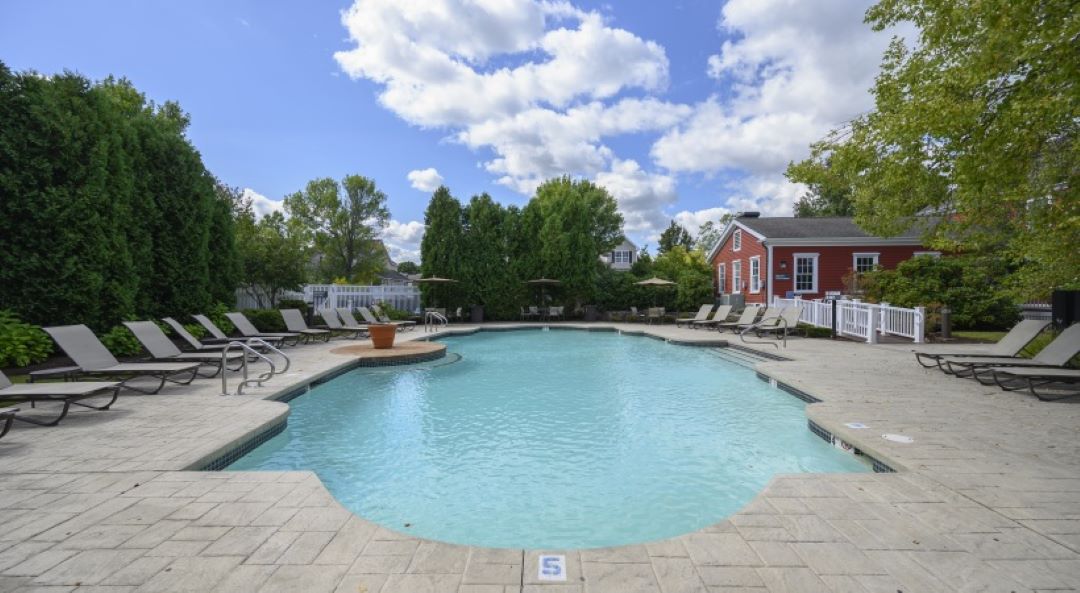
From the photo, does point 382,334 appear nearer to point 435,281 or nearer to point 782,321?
point 435,281

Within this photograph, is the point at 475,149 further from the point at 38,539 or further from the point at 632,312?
the point at 38,539

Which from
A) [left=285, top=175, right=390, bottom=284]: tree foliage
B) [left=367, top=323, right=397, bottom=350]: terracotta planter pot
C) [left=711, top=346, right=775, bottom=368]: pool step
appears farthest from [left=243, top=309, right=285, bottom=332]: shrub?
[left=285, top=175, right=390, bottom=284]: tree foliage

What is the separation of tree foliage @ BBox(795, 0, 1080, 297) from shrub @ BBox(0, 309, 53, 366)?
12.9 meters

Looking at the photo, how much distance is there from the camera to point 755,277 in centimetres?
2314

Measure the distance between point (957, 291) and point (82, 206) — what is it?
22677 mm

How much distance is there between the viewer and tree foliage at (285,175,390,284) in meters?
47.0

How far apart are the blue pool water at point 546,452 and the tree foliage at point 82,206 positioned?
15.1 ft

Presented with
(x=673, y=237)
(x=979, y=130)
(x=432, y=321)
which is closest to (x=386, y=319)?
(x=432, y=321)

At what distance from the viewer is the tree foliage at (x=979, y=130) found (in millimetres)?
5082

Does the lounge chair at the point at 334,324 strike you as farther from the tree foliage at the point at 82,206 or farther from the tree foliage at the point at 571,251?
the tree foliage at the point at 571,251

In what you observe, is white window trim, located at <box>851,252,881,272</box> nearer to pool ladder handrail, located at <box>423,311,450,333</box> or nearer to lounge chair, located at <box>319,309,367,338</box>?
pool ladder handrail, located at <box>423,311,450,333</box>

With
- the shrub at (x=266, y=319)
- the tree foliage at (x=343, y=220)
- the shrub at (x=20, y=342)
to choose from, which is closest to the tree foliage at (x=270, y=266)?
the shrub at (x=266, y=319)

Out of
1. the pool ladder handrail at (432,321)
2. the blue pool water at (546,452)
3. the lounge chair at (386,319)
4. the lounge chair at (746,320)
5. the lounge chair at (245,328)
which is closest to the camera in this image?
the blue pool water at (546,452)

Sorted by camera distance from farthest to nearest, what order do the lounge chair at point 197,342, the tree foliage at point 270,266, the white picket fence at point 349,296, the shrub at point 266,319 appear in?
the white picket fence at point 349,296 < the tree foliage at point 270,266 < the shrub at point 266,319 < the lounge chair at point 197,342
